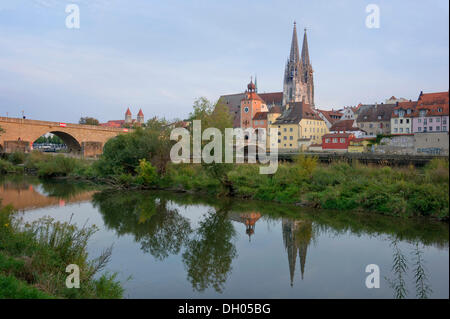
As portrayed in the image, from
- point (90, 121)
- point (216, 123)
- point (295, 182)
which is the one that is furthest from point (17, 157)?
point (90, 121)

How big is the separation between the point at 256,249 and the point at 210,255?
1.60 m

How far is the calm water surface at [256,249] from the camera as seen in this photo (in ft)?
27.1

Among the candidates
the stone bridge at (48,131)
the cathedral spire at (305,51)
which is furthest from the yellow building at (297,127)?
the cathedral spire at (305,51)

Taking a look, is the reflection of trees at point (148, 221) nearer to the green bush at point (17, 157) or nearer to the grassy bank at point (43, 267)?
the grassy bank at point (43, 267)

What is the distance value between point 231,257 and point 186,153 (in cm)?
1650

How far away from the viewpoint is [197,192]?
24.8m

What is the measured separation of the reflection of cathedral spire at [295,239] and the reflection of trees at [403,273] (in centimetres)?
225

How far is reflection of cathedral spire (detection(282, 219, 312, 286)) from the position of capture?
34.9ft

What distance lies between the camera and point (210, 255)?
448 inches

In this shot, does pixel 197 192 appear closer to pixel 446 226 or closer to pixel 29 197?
pixel 29 197

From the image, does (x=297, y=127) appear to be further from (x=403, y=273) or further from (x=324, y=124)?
(x=403, y=273)

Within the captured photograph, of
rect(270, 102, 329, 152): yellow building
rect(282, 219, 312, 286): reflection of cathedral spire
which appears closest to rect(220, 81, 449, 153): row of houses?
rect(270, 102, 329, 152): yellow building
